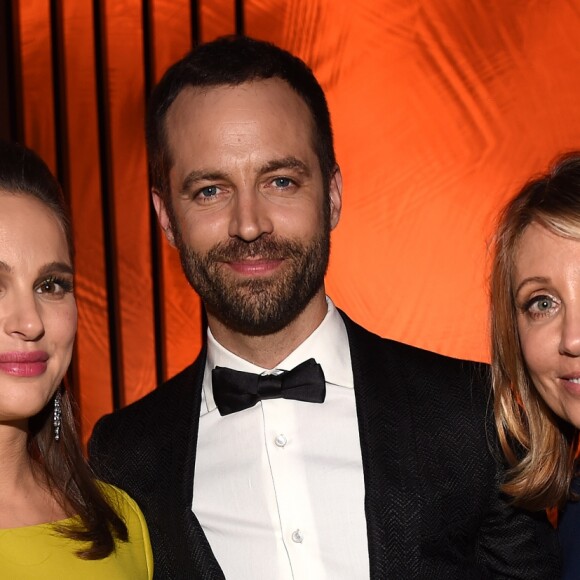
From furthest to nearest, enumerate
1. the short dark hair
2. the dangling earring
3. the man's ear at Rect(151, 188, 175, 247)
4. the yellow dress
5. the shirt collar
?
the man's ear at Rect(151, 188, 175, 247)
the shirt collar
the dangling earring
the short dark hair
the yellow dress

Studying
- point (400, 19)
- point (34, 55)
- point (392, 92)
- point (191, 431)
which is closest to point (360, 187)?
point (392, 92)

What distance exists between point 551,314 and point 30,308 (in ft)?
3.46

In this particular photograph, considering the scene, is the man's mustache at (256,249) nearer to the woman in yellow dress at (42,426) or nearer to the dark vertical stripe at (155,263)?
the woman in yellow dress at (42,426)

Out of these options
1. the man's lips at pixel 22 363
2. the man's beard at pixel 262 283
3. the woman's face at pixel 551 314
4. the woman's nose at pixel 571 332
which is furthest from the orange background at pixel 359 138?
the man's lips at pixel 22 363

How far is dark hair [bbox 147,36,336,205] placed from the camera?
2348 mm

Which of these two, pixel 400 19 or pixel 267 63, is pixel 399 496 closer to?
pixel 267 63

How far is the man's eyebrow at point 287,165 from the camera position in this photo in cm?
224

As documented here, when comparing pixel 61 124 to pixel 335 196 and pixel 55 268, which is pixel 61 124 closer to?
pixel 335 196

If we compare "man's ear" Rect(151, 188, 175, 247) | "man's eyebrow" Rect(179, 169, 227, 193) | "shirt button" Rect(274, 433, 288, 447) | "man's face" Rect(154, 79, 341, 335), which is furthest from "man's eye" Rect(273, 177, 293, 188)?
"shirt button" Rect(274, 433, 288, 447)

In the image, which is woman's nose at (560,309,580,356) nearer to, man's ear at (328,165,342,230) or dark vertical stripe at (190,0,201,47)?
man's ear at (328,165,342,230)

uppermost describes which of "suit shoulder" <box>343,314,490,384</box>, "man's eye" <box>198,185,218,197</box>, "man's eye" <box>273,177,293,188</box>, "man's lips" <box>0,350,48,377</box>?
"man's eye" <box>273,177,293,188</box>

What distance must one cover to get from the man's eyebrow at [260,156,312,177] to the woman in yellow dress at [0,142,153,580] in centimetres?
48

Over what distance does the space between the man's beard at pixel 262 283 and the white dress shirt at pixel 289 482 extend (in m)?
0.11

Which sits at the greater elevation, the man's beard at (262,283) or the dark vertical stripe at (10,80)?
the dark vertical stripe at (10,80)
